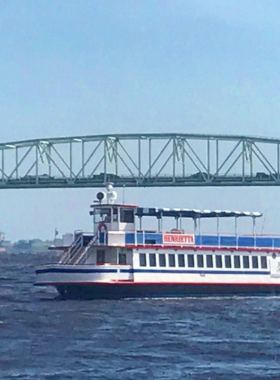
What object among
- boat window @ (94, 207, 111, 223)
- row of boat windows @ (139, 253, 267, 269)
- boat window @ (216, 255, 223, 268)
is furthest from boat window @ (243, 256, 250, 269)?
boat window @ (94, 207, 111, 223)

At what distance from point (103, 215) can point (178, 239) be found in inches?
159

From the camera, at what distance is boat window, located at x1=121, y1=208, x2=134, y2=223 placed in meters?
52.7

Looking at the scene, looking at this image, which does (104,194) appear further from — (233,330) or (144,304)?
(233,330)

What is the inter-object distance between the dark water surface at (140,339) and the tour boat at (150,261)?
2.74 feet

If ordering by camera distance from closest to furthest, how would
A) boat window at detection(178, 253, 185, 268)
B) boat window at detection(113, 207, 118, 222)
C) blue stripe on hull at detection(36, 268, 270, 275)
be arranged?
blue stripe on hull at detection(36, 268, 270, 275) < boat window at detection(113, 207, 118, 222) < boat window at detection(178, 253, 185, 268)

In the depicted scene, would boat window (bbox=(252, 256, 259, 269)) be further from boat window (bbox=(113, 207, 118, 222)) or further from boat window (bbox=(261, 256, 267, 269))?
boat window (bbox=(113, 207, 118, 222))

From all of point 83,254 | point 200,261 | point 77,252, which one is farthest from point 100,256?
point 200,261

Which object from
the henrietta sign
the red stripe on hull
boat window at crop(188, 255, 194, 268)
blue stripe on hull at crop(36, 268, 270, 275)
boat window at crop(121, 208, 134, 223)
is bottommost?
blue stripe on hull at crop(36, 268, 270, 275)

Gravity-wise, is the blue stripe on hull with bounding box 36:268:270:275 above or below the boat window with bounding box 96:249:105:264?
below

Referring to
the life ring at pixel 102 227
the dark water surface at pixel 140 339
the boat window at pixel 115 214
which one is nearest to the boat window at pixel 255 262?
the dark water surface at pixel 140 339

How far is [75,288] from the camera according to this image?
50.0m

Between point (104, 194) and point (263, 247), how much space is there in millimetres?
9828

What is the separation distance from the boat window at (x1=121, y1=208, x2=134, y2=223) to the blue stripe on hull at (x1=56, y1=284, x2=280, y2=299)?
11.4ft

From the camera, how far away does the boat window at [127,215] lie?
52656 mm
